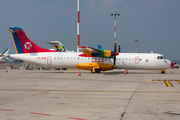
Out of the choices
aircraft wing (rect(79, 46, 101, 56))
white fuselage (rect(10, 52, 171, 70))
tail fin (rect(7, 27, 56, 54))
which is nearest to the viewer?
aircraft wing (rect(79, 46, 101, 56))

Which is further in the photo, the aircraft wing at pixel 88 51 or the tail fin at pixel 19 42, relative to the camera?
Result: the tail fin at pixel 19 42

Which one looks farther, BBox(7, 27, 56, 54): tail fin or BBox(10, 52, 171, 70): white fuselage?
BBox(7, 27, 56, 54): tail fin

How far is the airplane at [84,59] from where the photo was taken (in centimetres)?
3328

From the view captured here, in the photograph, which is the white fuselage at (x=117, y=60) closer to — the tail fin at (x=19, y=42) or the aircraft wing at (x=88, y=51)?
the tail fin at (x=19, y=42)

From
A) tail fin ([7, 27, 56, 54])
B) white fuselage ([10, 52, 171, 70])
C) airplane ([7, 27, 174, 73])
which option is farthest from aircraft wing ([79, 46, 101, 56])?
tail fin ([7, 27, 56, 54])

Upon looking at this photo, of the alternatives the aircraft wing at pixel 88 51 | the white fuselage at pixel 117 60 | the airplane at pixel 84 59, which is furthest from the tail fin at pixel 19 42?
the aircraft wing at pixel 88 51

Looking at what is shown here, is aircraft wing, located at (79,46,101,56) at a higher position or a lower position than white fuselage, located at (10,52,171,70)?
higher

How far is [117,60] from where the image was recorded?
111ft

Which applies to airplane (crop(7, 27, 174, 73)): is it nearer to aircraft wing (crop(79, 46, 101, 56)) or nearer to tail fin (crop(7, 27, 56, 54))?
tail fin (crop(7, 27, 56, 54))

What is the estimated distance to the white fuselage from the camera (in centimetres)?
3318

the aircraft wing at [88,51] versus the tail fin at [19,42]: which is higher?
the tail fin at [19,42]

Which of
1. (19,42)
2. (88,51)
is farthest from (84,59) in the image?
(19,42)

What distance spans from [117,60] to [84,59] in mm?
5703

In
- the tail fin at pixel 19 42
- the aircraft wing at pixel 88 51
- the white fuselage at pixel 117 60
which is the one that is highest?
the tail fin at pixel 19 42
